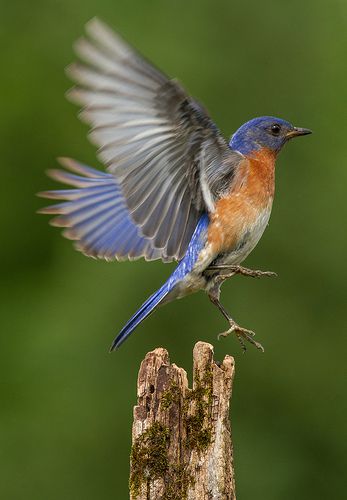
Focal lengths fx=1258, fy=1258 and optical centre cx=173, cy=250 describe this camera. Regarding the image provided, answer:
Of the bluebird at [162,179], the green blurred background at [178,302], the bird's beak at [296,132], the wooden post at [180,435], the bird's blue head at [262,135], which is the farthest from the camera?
the green blurred background at [178,302]

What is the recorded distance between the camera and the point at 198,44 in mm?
11570

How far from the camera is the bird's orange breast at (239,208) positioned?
22.9 feet

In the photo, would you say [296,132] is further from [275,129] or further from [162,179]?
[162,179]

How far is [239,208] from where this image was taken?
702 centimetres

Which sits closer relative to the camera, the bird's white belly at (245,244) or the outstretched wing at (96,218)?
the bird's white belly at (245,244)

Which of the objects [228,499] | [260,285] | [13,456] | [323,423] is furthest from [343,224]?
[228,499]

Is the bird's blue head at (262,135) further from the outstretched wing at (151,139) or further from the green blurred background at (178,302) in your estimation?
the green blurred background at (178,302)

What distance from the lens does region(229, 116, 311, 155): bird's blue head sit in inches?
300

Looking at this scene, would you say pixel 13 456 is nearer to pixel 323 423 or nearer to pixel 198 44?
pixel 323 423

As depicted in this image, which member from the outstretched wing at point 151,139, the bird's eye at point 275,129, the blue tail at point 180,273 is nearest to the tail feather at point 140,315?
the blue tail at point 180,273

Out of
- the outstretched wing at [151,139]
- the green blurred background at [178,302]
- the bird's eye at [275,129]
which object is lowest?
the green blurred background at [178,302]

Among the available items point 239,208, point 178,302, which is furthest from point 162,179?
point 178,302

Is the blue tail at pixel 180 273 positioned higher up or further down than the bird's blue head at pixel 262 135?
further down

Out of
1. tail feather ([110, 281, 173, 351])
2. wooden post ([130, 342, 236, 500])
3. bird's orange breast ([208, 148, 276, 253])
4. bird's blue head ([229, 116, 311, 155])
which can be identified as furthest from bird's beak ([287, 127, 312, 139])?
wooden post ([130, 342, 236, 500])
